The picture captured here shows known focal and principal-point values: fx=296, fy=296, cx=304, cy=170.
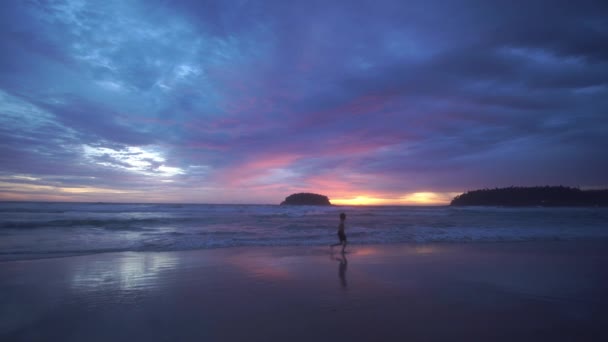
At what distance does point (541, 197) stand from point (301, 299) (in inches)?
4821

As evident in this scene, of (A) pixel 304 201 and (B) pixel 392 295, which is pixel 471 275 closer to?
(B) pixel 392 295

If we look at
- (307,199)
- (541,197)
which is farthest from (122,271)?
(541,197)

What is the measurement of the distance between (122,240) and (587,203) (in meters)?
125

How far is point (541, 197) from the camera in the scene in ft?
326

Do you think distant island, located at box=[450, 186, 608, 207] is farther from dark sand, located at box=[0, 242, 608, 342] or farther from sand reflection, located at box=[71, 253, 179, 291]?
sand reflection, located at box=[71, 253, 179, 291]

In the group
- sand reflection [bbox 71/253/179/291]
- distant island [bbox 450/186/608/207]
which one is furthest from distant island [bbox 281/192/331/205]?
sand reflection [bbox 71/253/179/291]

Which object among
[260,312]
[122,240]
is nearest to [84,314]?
[260,312]

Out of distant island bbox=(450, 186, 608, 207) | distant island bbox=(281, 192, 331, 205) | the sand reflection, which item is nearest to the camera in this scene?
the sand reflection

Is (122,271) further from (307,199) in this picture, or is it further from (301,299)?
(307,199)

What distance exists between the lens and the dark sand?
4.99m

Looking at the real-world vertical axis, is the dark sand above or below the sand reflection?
below

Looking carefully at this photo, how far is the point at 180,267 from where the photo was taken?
9.73 metres

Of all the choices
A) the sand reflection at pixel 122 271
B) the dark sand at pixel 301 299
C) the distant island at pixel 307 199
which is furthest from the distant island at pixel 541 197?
the sand reflection at pixel 122 271

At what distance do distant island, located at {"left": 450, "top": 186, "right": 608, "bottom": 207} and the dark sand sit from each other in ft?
361
